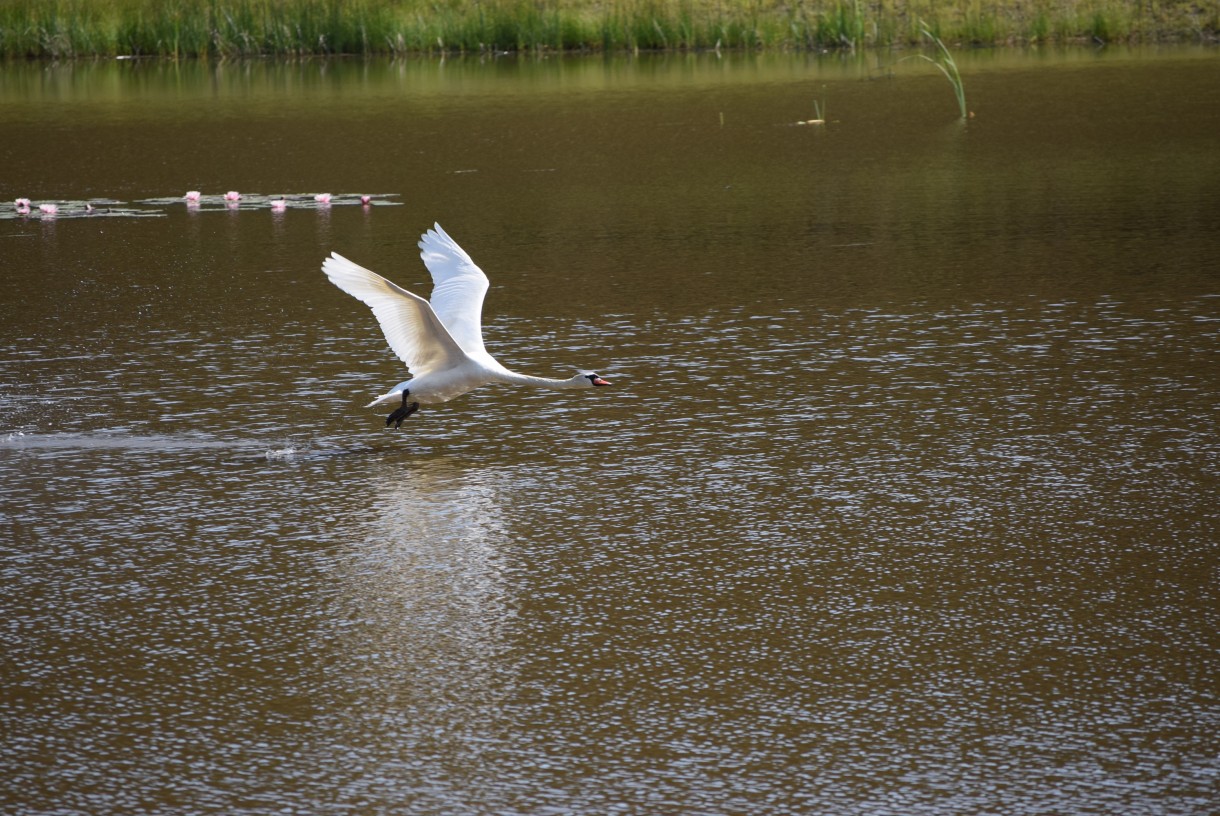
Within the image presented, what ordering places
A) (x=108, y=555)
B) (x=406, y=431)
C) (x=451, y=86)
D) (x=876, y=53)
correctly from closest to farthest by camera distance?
1. (x=108, y=555)
2. (x=406, y=431)
3. (x=451, y=86)
4. (x=876, y=53)

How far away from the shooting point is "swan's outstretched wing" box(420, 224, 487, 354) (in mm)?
7660

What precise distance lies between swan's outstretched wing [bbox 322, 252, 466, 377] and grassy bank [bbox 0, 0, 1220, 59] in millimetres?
20611

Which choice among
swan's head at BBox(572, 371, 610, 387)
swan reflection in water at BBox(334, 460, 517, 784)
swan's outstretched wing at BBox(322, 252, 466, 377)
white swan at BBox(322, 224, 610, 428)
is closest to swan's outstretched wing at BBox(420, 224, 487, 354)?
white swan at BBox(322, 224, 610, 428)

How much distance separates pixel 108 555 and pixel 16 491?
1.00 meters

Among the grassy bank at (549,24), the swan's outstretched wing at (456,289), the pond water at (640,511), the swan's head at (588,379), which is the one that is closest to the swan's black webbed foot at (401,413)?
the pond water at (640,511)

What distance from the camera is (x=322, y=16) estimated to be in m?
29.4

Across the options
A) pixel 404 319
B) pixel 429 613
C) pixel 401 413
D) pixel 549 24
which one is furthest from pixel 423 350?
pixel 549 24

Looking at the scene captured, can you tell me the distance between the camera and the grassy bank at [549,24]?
2773 centimetres

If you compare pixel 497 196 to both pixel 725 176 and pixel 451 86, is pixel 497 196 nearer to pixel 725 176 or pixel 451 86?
pixel 725 176

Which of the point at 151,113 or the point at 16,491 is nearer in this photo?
the point at 16,491

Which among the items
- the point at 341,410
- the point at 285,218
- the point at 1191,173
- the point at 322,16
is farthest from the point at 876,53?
the point at 341,410

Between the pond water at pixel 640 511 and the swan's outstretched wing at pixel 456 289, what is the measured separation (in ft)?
1.37

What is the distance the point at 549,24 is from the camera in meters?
28.8

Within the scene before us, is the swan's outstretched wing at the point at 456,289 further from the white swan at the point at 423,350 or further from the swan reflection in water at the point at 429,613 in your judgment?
the swan reflection in water at the point at 429,613
